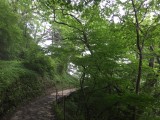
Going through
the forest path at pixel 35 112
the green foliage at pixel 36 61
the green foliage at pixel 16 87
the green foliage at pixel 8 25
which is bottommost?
the forest path at pixel 35 112

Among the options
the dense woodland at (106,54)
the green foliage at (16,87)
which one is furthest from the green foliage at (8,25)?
the green foliage at (16,87)

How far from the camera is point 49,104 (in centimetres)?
1345

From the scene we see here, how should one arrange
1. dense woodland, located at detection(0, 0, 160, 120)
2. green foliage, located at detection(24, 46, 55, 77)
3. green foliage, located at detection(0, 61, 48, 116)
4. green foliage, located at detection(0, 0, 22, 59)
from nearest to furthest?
dense woodland, located at detection(0, 0, 160, 120) → green foliage, located at detection(0, 61, 48, 116) → green foliage, located at detection(0, 0, 22, 59) → green foliage, located at detection(24, 46, 55, 77)

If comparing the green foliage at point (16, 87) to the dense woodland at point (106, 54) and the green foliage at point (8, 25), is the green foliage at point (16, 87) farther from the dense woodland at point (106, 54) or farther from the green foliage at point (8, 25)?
the green foliage at point (8, 25)

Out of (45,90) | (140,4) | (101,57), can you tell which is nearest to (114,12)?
(140,4)

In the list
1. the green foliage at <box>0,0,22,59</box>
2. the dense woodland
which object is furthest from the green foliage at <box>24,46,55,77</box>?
the dense woodland

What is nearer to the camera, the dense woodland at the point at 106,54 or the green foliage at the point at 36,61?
the dense woodland at the point at 106,54

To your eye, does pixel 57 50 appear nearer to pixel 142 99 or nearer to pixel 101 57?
pixel 101 57

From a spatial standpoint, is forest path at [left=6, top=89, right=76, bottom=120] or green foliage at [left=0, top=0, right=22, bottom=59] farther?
green foliage at [left=0, top=0, right=22, bottom=59]

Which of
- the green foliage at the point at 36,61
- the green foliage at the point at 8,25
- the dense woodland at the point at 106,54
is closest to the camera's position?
the dense woodland at the point at 106,54

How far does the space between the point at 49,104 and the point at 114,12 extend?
748 centimetres

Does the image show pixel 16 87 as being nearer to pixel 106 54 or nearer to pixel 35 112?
pixel 35 112

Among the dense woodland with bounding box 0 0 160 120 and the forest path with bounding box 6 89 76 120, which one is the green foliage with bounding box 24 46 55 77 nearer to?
the dense woodland with bounding box 0 0 160 120

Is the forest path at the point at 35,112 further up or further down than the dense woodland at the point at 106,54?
further down
